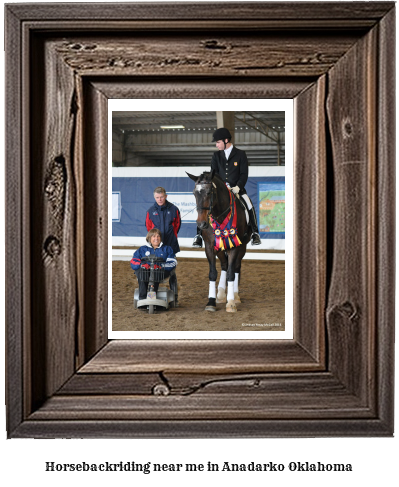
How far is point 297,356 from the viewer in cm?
96

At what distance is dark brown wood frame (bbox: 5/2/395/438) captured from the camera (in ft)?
3.07

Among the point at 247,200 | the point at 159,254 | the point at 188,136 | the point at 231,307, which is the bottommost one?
the point at 231,307

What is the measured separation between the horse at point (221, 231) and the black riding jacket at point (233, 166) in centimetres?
1

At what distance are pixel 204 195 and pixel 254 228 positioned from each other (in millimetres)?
127

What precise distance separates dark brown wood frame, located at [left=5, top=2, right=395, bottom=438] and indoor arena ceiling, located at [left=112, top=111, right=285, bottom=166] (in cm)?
4

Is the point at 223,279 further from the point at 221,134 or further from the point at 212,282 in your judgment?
the point at 221,134

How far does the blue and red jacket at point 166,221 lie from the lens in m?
0.98

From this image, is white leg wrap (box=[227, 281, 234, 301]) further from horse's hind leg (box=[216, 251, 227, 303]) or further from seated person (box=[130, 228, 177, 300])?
seated person (box=[130, 228, 177, 300])

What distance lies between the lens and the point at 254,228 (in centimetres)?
99

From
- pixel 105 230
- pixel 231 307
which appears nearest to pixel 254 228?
pixel 231 307

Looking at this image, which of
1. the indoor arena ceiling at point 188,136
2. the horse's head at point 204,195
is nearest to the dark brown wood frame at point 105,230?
the indoor arena ceiling at point 188,136

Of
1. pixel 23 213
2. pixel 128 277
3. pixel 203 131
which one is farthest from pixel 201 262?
pixel 23 213

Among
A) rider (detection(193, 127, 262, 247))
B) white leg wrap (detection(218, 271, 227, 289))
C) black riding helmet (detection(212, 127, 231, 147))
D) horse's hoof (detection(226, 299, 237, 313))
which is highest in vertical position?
black riding helmet (detection(212, 127, 231, 147))

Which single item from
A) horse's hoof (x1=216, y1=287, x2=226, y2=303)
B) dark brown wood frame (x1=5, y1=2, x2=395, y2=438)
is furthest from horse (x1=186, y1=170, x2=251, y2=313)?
dark brown wood frame (x1=5, y1=2, x2=395, y2=438)
